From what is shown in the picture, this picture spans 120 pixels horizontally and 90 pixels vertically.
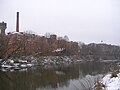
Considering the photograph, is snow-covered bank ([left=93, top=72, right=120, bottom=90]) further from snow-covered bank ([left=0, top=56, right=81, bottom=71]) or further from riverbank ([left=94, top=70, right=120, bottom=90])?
snow-covered bank ([left=0, top=56, right=81, bottom=71])

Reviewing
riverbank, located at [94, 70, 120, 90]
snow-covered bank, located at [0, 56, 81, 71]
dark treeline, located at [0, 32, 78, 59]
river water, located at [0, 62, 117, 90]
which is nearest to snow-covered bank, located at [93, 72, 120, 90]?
riverbank, located at [94, 70, 120, 90]

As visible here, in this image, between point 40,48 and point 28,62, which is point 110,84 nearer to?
point 28,62

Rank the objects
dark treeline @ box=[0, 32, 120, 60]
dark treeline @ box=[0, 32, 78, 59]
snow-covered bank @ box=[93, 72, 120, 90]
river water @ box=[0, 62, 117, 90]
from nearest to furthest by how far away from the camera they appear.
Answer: snow-covered bank @ box=[93, 72, 120, 90] < river water @ box=[0, 62, 117, 90] < dark treeline @ box=[0, 32, 78, 59] < dark treeline @ box=[0, 32, 120, 60]

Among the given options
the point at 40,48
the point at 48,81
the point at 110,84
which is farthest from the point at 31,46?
the point at 110,84

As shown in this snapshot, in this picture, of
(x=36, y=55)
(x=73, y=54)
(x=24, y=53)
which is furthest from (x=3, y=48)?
(x=73, y=54)

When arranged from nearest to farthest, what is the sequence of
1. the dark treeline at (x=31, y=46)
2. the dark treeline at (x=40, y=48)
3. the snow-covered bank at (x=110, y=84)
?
the snow-covered bank at (x=110, y=84) → the dark treeline at (x=31, y=46) → the dark treeline at (x=40, y=48)

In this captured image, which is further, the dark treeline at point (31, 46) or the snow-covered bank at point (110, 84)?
the dark treeline at point (31, 46)

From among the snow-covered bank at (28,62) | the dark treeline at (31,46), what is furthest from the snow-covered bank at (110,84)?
the dark treeline at (31,46)

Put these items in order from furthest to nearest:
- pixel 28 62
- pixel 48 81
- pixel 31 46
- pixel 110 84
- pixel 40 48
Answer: pixel 40 48 < pixel 31 46 < pixel 28 62 < pixel 48 81 < pixel 110 84

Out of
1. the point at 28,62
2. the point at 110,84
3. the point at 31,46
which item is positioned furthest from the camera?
the point at 31,46

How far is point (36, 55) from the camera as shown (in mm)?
77500

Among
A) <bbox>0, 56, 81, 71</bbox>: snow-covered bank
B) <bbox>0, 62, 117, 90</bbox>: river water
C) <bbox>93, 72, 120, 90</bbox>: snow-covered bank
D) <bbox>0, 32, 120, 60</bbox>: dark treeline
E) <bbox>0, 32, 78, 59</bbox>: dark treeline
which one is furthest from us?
<bbox>0, 32, 120, 60</bbox>: dark treeline

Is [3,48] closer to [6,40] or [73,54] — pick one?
[6,40]

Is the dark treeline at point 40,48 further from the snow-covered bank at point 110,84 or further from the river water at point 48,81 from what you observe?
the snow-covered bank at point 110,84
